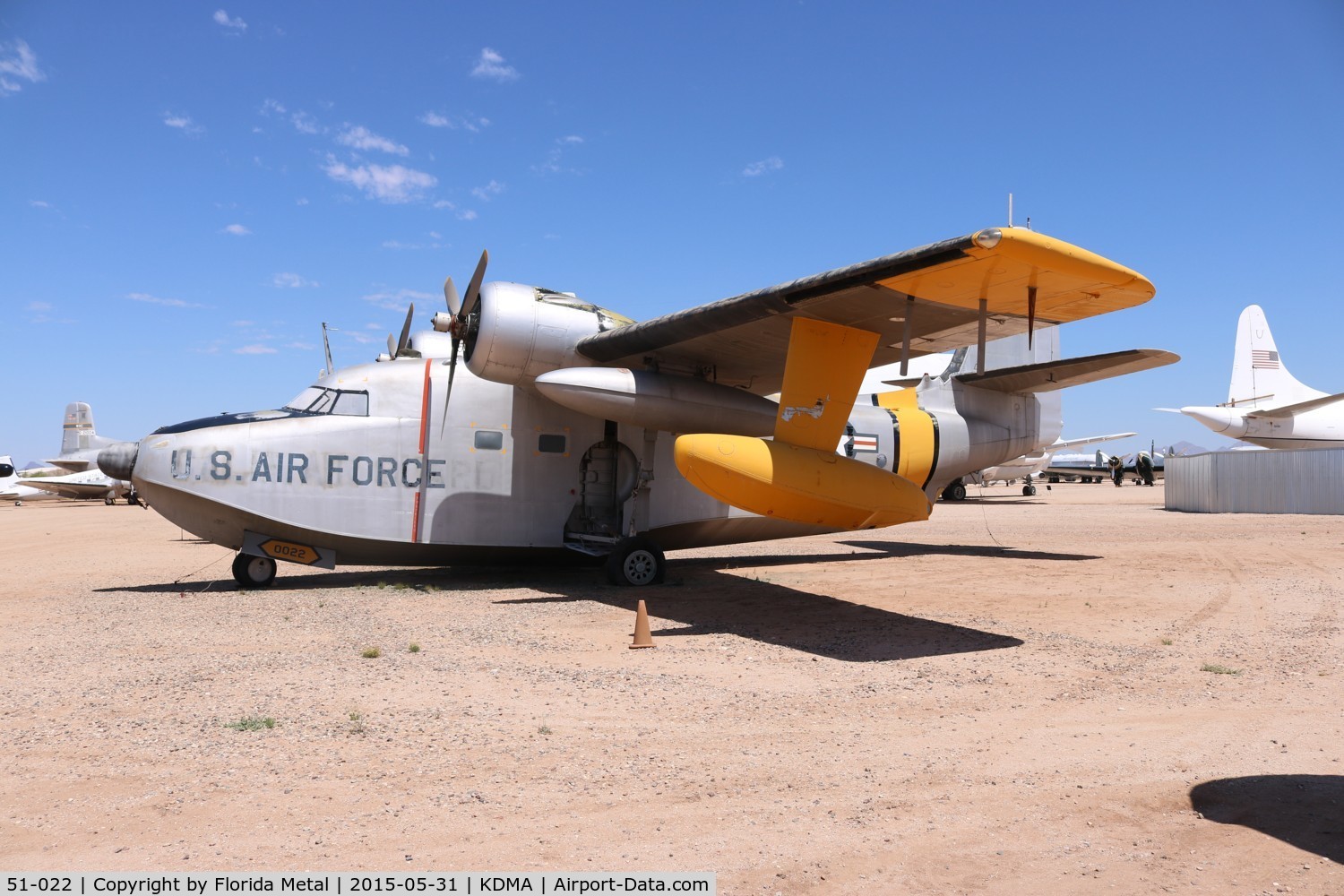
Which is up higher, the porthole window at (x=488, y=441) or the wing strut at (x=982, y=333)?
the wing strut at (x=982, y=333)

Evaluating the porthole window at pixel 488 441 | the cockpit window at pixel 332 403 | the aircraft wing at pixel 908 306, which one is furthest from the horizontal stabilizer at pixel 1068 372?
the cockpit window at pixel 332 403

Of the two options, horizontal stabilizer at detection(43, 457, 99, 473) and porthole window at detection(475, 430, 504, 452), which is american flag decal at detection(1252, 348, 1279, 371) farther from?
horizontal stabilizer at detection(43, 457, 99, 473)

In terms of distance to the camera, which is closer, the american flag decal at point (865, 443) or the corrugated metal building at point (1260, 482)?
the american flag decal at point (865, 443)

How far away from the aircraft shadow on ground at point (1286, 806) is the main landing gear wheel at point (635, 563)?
7914 mm

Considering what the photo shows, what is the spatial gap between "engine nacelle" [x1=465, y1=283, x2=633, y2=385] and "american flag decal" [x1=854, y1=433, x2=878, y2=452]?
4623 mm

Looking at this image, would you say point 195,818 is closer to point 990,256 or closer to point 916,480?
point 990,256

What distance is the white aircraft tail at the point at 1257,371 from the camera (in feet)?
127

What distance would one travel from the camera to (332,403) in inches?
448

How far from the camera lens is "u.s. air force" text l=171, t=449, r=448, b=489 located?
10.5 meters

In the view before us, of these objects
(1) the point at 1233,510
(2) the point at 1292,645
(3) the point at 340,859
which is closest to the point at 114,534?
(3) the point at 340,859

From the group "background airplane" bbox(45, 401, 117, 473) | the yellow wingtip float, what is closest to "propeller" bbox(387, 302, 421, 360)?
the yellow wingtip float

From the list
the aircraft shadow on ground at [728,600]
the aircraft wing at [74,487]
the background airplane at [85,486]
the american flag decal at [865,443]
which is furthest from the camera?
the background airplane at [85,486]

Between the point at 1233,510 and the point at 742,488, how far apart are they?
2591 centimetres

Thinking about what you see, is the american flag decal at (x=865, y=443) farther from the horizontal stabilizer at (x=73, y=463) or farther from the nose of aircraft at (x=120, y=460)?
the horizontal stabilizer at (x=73, y=463)
